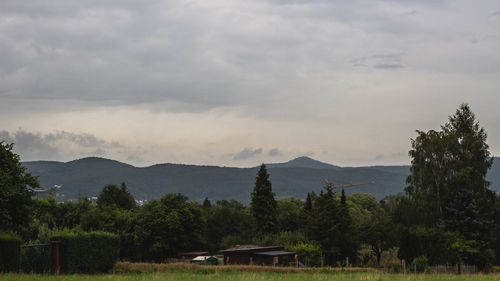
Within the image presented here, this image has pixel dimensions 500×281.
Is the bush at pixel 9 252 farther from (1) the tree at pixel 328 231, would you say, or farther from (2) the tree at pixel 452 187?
(1) the tree at pixel 328 231

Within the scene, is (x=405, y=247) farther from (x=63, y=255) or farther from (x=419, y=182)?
(x=63, y=255)

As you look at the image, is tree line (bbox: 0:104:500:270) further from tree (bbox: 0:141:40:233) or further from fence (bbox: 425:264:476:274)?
fence (bbox: 425:264:476:274)

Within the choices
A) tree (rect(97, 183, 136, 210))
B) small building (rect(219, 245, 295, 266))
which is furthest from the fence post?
tree (rect(97, 183, 136, 210))

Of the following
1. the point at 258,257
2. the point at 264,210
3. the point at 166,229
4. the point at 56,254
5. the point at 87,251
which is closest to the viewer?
the point at 56,254

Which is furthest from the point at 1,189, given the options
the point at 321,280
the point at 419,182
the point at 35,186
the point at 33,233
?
the point at 419,182

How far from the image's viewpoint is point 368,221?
78625mm

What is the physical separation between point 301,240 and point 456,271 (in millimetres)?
26583

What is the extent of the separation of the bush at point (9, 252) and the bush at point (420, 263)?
34284 mm

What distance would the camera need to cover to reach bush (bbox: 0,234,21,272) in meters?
27.0

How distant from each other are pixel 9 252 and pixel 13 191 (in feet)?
23.7

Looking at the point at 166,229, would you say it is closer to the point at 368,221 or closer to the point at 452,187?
the point at 368,221

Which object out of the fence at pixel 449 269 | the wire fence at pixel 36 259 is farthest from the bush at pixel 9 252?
the fence at pixel 449 269

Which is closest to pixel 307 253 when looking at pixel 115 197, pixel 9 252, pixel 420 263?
pixel 420 263

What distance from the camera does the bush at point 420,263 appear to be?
48.5 meters
